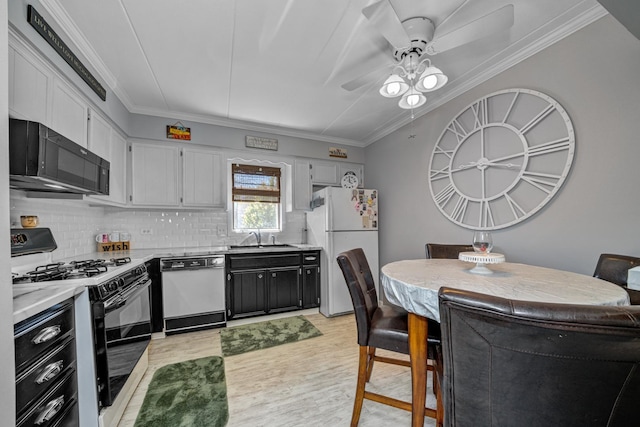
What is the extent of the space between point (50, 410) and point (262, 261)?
2.17 metres

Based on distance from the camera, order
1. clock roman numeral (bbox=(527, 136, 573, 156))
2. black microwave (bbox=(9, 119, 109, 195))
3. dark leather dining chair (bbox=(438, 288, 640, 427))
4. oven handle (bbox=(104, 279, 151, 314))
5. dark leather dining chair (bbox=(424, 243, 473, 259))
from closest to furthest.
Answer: dark leather dining chair (bbox=(438, 288, 640, 427)), black microwave (bbox=(9, 119, 109, 195)), oven handle (bbox=(104, 279, 151, 314)), clock roman numeral (bbox=(527, 136, 573, 156)), dark leather dining chair (bbox=(424, 243, 473, 259))

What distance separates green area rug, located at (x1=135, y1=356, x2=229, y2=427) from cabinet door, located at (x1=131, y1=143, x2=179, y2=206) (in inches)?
75.7

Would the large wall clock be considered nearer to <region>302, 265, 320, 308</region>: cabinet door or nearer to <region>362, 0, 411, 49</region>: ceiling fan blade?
<region>362, 0, 411, 49</region>: ceiling fan blade

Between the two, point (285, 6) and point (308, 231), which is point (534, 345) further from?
point (308, 231)

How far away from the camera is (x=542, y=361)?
0.62 metres

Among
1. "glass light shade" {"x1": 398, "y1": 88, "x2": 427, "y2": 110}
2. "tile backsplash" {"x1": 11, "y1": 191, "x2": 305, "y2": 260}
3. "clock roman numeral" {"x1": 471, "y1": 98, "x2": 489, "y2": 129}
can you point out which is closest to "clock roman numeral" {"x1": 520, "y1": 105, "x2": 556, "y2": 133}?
"clock roman numeral" {"x1": 471, "y1": 98, "x2": 489, "y2": 129}

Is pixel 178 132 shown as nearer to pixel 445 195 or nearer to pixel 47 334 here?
pixel 47 334

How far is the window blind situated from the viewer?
3715 mm

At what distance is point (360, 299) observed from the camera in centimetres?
148

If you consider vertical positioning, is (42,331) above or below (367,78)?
below

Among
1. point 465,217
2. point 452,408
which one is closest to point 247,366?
point 452,408

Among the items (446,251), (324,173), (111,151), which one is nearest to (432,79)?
(446,251)

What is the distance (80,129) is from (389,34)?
7.91ft

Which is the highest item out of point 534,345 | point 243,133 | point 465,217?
point 243,133
